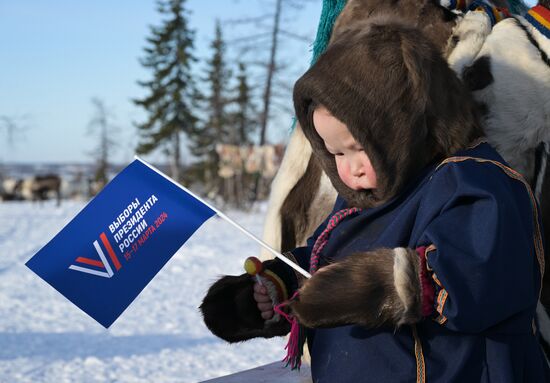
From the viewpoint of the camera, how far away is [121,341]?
574cm

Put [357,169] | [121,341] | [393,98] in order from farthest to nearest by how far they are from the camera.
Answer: [121,341], [357,169], [393,98]

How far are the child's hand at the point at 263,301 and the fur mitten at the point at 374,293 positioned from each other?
1.48 ft

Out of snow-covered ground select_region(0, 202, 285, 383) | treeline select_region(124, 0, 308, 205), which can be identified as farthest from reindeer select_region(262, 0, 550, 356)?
treeline select_region(124, 0, 308, 205)

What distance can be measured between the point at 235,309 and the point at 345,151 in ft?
2.07

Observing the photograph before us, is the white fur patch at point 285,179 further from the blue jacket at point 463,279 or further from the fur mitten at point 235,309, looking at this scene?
the blue jacket at point 463,279

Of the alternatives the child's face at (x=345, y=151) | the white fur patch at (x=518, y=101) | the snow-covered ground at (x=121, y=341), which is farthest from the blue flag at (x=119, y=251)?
the snow-covered ground at (x=121, y=341)

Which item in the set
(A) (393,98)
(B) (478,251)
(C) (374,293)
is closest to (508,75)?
(A) (393,98)

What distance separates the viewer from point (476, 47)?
1.98 m

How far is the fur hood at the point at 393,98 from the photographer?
143cm

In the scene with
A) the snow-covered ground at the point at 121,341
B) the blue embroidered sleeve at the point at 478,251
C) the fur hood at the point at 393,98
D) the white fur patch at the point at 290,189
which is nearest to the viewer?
the blue embroidered sleeve at the point at 478,251

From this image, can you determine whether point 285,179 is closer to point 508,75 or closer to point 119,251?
point 119,251

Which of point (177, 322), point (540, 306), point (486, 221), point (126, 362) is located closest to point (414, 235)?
point (486, 221)

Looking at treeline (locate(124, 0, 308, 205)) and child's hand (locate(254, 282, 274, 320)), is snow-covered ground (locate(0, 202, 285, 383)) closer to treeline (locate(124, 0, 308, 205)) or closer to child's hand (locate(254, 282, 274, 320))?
child's hand (locate(254, 282, 274, 320))

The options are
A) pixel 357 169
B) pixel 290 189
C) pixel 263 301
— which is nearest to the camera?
pixel 357 169
